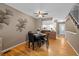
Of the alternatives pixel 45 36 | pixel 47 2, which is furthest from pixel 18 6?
pixel 45 36

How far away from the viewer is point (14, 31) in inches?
116

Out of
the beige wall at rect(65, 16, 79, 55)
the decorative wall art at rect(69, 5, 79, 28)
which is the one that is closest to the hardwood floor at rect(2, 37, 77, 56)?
the beige wall at rect(65, 16, 79, 55)

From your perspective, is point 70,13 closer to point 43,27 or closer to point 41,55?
point 43,27

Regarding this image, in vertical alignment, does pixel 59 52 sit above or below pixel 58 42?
below

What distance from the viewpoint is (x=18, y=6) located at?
2926 millimetres

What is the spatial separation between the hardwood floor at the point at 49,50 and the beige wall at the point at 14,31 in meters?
0.16

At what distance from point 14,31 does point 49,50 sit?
0.92m

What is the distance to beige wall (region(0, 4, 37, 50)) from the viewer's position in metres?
2.91

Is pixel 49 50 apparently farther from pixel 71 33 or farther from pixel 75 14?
pixel 75 14

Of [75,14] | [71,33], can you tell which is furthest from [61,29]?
[75,14]

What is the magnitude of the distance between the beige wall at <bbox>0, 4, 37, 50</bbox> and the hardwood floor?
0.54ft

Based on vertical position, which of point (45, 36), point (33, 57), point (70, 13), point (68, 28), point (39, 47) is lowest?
point (33, 57)

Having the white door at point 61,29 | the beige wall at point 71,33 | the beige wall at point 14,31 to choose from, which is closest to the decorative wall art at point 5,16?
the beige wall at point 14,31

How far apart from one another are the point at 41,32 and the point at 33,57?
610 millimetres
